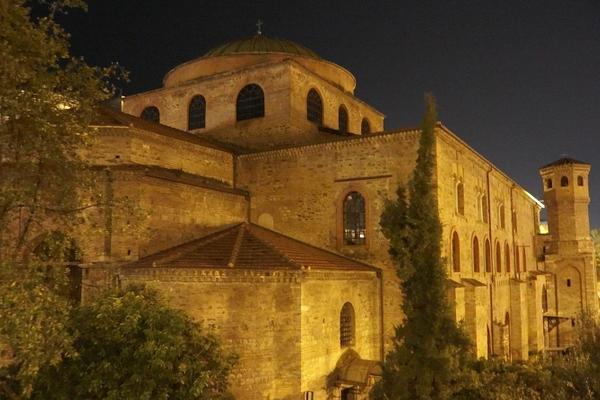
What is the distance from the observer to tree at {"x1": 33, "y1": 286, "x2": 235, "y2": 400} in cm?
805

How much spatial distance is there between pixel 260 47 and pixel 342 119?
4.92 m

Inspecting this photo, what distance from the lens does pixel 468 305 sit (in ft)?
55.0

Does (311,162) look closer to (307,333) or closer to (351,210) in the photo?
(351,210)

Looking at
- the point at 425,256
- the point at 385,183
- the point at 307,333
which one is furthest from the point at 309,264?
the point at 385,183

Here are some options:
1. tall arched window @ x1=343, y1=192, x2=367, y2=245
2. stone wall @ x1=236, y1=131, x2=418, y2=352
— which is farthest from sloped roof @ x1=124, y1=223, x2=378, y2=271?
stone wall @ x1=236, y1=131, x2=418, y2=352

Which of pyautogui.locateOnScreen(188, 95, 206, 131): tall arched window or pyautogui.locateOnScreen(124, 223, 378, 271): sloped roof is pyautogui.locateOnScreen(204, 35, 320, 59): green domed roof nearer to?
pyautogui.locateOnScreen(188, 95, 206, 131): tall arched window

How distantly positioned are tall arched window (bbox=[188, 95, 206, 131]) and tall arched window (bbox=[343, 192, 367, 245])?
8619 mm

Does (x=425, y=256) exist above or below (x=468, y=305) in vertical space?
above

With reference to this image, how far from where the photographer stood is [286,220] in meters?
17.5

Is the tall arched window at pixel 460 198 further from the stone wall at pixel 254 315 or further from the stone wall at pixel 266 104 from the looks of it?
the stone wall at pixel 254 315

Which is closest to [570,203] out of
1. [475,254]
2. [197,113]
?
[475,254]

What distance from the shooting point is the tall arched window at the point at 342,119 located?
22750 mm

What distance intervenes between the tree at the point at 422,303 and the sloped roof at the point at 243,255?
8.52 ft

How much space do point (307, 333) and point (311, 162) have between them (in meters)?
6.63
